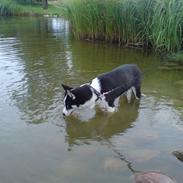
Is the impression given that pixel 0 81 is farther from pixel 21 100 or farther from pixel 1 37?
pixel 1 37

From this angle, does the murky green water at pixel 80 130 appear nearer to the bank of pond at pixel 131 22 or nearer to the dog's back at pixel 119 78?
the dog's back at pixel 119 78

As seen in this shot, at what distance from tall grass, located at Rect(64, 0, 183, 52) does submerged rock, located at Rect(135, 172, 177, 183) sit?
7.29 metres

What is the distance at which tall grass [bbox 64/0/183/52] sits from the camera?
11.1m

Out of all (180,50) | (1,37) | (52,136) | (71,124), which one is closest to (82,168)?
(52,136)

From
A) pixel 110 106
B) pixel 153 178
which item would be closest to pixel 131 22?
pixel 110 106

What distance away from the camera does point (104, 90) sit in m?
6.64

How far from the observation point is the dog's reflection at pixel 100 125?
5965mm

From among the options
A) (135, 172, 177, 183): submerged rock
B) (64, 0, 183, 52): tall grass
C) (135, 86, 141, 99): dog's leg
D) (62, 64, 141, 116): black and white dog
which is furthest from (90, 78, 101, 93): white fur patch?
(64, 0, 183, 52): tall grass

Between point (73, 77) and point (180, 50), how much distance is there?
153 inches

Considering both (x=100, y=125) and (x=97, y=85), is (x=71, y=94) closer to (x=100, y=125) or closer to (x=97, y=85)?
(x=97, y=85)

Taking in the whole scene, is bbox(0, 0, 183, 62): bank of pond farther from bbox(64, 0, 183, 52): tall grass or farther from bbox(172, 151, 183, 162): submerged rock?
bbox(172, 151, 183, 162): submerged rock

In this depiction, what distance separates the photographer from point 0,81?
9.01m

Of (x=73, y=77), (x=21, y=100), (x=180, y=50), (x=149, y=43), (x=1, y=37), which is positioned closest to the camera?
(x=21, y=100)

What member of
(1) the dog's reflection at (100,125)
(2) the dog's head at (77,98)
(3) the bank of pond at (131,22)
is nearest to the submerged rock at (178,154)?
(1) the dog's reflection at (100,125)
